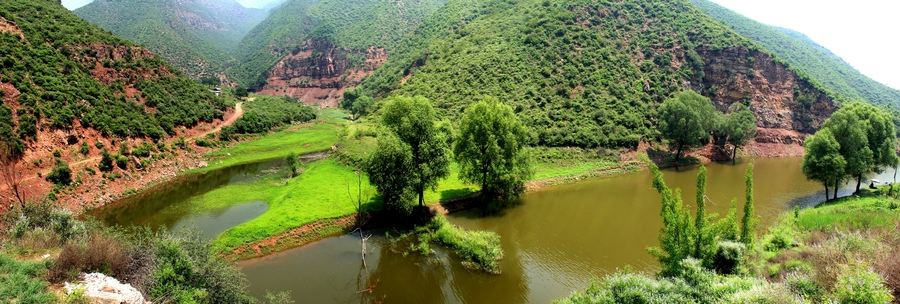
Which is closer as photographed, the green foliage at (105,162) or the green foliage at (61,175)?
the green foliage at (61,175)

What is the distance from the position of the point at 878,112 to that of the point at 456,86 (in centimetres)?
4952

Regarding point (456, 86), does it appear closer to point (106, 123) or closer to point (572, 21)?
point (572, 21)

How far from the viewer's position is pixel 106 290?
11641mm

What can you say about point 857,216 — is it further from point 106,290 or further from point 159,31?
point 159,31

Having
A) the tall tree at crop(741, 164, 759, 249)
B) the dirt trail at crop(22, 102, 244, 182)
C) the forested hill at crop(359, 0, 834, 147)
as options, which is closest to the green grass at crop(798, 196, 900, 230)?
the tall tree at crop(741, 164, 759, 249)

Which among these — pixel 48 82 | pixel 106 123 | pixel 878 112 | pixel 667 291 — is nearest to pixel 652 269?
pixel 667 291

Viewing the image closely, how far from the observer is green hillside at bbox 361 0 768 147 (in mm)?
54656

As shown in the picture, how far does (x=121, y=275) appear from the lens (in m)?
13.3

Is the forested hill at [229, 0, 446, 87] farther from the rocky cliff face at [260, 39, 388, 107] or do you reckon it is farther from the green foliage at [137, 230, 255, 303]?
the green foliage at [137, 230, 255, 303]

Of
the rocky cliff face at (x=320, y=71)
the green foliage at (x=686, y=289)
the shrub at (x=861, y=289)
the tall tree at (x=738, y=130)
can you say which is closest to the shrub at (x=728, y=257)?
the green foliage at (x=686, y=289)

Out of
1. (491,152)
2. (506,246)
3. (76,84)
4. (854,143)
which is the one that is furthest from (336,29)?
(854,143)

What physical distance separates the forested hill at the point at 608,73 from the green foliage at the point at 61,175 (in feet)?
139

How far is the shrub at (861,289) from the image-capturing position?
943 cm

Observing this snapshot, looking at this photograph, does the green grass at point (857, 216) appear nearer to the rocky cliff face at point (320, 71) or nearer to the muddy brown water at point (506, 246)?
the muddy brown water at point (506, 246)
